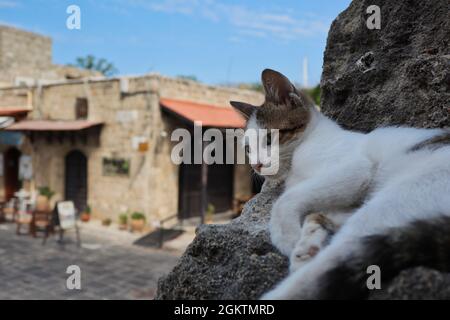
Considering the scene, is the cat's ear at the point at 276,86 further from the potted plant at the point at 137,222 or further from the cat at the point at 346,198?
the potted plant at the point at 137,222

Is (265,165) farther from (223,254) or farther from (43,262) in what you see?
(43,262)

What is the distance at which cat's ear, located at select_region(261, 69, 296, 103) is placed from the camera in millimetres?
1755

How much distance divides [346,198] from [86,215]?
1316 cm

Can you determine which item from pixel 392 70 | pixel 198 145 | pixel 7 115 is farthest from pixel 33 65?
pixel 392 70

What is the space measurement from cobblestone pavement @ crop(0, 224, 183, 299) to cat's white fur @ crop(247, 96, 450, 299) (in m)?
5.33

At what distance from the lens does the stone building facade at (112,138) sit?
12352 millimetres

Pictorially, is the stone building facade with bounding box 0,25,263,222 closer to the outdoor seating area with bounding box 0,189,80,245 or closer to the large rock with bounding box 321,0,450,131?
the outdoor seating area with bounding box 0,189,80,245

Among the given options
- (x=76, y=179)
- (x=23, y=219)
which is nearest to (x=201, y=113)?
(x=76, y=179)

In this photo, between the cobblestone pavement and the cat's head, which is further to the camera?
the cobblestone pavement

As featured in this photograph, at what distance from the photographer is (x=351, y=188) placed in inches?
57.6

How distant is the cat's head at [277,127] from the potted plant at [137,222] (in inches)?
427

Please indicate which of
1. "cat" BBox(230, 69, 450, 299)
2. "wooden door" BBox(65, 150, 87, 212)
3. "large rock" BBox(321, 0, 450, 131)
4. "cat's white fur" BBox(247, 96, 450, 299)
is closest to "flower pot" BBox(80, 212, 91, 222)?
"wooden door" BBox(65, 150, 87, 212)

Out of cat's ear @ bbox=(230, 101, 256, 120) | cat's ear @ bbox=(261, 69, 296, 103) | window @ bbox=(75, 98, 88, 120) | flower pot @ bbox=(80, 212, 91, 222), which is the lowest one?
flower pot @ bbox=(80, 212, 91, 222)
